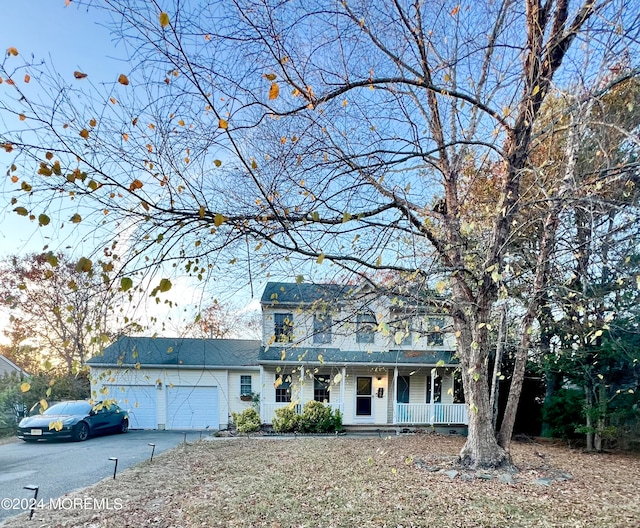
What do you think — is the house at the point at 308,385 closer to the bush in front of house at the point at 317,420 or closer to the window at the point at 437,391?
the window at the point at 437,391

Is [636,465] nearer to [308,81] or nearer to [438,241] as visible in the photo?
[438,241]

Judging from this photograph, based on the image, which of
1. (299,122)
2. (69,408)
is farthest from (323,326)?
(69,408)

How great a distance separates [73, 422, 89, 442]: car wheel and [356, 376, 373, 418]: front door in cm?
861

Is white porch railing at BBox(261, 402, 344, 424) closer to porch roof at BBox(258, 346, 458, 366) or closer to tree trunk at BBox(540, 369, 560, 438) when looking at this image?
porch roof at BBox(258, 346, 458, 366)

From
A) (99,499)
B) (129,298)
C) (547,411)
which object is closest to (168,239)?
(129,298)

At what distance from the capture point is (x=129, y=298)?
9.41 feet

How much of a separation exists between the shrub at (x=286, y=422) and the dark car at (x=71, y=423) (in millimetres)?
4448

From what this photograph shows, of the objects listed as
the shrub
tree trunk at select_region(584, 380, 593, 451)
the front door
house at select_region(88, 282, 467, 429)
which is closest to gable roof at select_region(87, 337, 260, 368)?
house at select_region(88, 282, 467, 429)

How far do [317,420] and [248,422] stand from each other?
7.18 ft

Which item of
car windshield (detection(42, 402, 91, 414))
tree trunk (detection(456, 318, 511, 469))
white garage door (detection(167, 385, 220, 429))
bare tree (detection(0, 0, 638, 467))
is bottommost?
white garage door (detection(167, 385, 220, 429))

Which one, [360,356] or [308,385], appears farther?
[308,385]

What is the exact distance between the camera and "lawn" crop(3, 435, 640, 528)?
14.2ft

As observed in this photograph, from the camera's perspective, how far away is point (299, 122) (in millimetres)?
4023

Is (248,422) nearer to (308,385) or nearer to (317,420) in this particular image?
(317,420)
